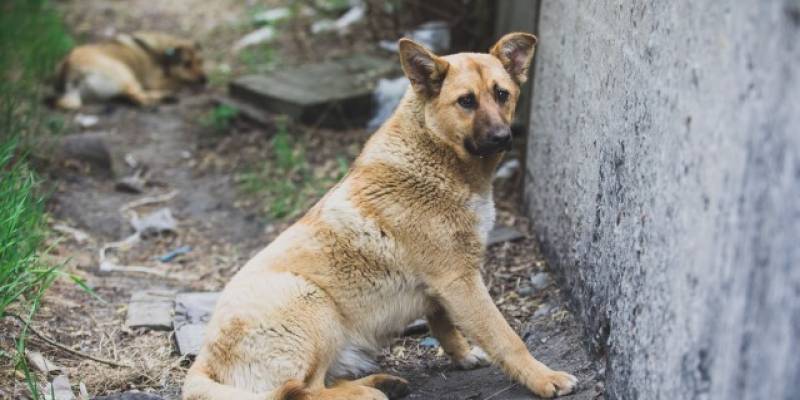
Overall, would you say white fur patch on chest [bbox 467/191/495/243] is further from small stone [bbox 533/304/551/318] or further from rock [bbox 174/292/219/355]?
rock [bbox 174/292/219/355]

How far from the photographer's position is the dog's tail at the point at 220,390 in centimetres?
337

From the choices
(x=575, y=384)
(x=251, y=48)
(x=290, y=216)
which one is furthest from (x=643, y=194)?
(x=251, y=48)

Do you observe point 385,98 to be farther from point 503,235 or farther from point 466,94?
point 466,94

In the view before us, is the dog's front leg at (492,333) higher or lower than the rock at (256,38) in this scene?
higher

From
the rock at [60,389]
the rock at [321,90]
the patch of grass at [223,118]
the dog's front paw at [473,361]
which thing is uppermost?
the rock at [60,389]

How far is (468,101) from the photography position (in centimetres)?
396

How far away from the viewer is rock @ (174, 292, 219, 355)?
473cm

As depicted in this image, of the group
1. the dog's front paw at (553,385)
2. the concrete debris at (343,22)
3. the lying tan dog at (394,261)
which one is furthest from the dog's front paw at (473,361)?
the concrete debris at (343,22)

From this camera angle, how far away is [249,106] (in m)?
8.99

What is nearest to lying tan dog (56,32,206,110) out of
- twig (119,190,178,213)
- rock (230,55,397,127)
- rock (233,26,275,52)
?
rock (233,26,275,52)

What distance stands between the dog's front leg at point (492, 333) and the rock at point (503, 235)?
1.82 m

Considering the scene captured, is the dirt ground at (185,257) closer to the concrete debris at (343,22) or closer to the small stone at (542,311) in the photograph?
the small stone at (542,311)

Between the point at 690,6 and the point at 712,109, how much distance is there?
449 mm

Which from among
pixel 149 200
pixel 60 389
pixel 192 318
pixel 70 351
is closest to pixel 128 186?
pixel 149 200
